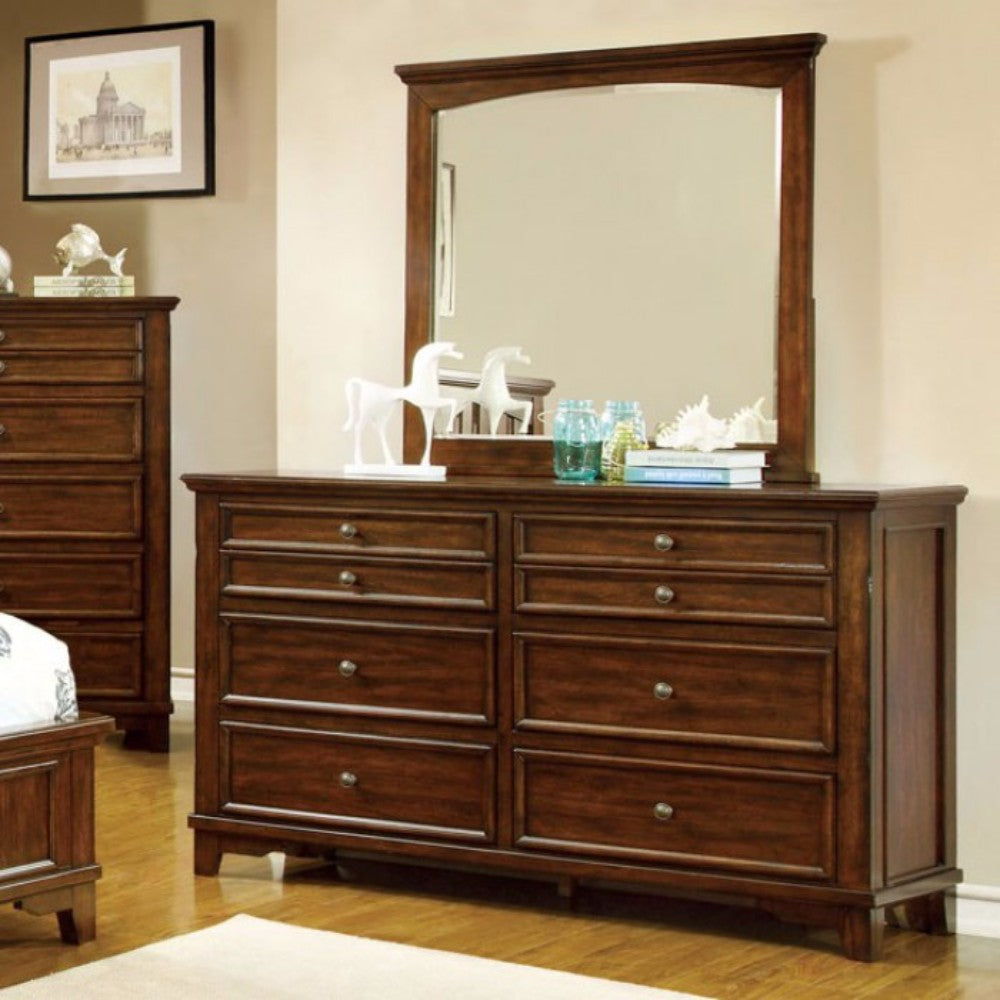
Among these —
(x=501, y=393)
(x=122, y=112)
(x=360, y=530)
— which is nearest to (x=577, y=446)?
(x=501, y=393)

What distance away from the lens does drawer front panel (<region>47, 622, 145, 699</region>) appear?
496 cm

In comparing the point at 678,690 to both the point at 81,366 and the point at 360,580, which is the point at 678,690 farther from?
the point at 81,366

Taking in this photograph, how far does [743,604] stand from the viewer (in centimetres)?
313

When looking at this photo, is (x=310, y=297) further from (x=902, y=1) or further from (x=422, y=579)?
(x=902, y=1)

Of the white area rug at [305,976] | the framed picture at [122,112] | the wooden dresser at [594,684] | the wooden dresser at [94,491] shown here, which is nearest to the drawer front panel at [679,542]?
the wooden dresser at [594,684]

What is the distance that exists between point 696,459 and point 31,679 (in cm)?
121

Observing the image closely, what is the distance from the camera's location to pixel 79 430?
16.2 feet

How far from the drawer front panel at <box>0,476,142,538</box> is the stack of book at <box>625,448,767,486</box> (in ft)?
6.67

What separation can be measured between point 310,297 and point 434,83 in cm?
55

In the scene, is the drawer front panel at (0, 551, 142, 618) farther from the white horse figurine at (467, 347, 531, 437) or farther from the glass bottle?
the glass bottle

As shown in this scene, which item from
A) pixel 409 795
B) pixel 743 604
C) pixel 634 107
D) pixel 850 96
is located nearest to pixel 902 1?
pixel 850 96

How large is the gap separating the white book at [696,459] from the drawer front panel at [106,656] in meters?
2.10

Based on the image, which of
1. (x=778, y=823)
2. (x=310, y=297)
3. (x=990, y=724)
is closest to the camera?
(x=778, y=823)

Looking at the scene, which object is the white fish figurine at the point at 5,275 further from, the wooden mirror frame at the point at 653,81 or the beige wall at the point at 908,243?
the beige wall at the point at 908,243
